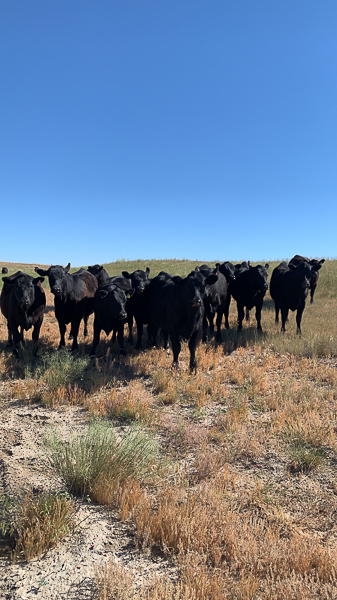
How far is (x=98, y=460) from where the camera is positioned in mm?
4023

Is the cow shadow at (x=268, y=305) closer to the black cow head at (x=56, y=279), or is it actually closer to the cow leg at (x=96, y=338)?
the cow leg at (x=96, y=338)

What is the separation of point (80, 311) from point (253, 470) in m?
7.15

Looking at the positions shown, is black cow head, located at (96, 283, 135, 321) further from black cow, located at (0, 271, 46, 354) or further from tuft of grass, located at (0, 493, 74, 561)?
tuft of grass, located at (0, 493, 74, 561)

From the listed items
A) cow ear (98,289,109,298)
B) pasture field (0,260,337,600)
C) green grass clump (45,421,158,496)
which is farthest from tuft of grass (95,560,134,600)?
cow ear (98,289,109,298)

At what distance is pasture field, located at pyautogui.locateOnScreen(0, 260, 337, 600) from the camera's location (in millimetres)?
2854

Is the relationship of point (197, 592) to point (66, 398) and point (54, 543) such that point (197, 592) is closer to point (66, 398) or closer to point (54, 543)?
point (54, 543)

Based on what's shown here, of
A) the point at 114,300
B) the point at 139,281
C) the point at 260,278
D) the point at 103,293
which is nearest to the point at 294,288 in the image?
the point at 260,278

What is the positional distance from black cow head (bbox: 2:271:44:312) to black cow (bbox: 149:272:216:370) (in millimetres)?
3037

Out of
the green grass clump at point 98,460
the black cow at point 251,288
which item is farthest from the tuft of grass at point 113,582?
the black cow at point 251,288

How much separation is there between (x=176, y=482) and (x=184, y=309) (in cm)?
497

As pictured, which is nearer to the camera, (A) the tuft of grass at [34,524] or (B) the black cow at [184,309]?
(A) the tuft of grass at [34,524]

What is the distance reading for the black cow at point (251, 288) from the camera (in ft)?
40.9

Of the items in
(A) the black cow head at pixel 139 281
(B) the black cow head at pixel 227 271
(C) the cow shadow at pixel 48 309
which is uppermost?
(B) the black cow head at pixel 227 271

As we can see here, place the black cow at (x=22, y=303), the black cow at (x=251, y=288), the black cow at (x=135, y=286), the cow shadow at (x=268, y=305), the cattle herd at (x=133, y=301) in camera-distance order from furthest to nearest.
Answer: the cow shadow at (x=268, y=305) → the black cow at (x=251, y=288) → the black cow at (x=135, y=286) → the black cow at (x=22, y=303) → the cattle herd at (x=133, y=301)
